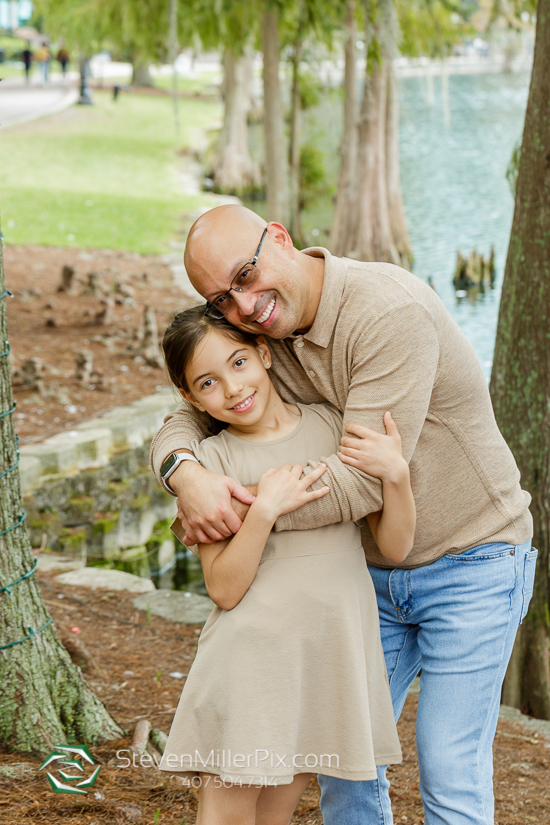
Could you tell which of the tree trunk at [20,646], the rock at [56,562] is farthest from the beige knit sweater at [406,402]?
the rock at [56,562]

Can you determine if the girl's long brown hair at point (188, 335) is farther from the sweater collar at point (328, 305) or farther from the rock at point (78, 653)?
the rock at point (78, 653)

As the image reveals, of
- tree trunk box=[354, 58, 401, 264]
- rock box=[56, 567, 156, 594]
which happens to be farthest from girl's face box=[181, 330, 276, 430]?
tree trunk box=[354, 58, 401, 264]

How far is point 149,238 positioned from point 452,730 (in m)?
13.3

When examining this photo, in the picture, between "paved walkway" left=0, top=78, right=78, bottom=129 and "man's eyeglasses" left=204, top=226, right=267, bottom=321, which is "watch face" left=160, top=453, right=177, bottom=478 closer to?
"man's eyeglasses" left=204, top=226, right=267, bottom=321

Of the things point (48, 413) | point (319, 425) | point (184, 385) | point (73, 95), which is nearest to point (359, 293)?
point (319, 425)

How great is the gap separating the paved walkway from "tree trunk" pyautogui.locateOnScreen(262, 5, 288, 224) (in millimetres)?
14296

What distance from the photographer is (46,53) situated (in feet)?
124

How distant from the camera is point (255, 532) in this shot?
198cm

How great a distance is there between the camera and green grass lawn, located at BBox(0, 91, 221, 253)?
578 inches

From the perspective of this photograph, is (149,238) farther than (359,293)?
Yes

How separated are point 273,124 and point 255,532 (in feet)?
39.6

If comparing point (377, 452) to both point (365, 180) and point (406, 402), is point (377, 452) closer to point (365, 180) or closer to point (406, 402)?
point (406, 402)

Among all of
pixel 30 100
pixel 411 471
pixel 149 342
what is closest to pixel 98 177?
pixel 30 100

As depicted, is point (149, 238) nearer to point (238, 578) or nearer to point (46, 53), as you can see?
point (238, 578)
